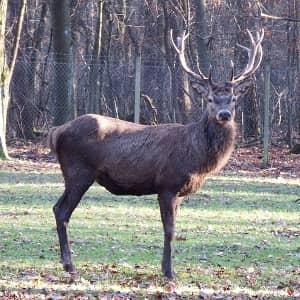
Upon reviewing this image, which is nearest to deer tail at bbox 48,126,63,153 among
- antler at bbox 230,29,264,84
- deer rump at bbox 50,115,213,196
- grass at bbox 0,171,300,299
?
deer rump at bbox 50,115,213,196

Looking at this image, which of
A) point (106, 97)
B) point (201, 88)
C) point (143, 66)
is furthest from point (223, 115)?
point (106, 97)

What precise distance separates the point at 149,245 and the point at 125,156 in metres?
1.81

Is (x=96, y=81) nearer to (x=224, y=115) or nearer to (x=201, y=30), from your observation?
(x=201, y=30)

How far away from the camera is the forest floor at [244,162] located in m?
19.1

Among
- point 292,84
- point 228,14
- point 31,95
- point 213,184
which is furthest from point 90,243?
point 228,14

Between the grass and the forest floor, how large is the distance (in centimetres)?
284

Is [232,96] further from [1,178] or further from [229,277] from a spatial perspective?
[1,178]

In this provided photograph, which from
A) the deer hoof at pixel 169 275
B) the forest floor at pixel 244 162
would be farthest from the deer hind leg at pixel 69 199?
the forest floor at pixel 244 162

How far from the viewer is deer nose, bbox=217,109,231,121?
887 cm

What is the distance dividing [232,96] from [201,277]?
2046 mm

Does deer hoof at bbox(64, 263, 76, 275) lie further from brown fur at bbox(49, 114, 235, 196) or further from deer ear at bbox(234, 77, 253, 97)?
deer ear at bbox(234, 77, 253, 97)

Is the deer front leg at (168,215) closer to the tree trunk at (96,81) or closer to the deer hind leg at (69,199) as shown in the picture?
the deer hind leg at (69,199)

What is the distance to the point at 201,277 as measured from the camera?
27.9 feet

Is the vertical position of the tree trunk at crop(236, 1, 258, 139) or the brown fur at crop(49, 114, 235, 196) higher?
the brown fur at crop(49, 114, 235, 196)
